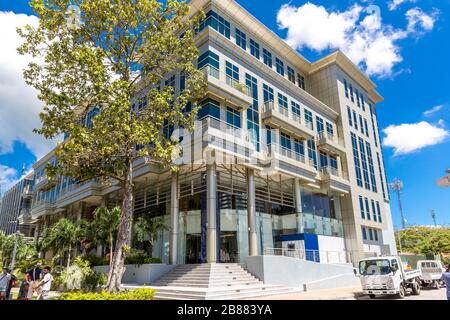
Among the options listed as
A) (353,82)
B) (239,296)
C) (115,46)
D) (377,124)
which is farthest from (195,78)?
(377,124)

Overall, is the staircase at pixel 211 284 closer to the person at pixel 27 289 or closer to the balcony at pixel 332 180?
the person at pixel 27 289

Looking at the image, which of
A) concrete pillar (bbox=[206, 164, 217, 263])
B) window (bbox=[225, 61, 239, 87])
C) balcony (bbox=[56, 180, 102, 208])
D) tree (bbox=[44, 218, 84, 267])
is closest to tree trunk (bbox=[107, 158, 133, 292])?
concrete pillar (bbox=[206, 164, 217, 263])

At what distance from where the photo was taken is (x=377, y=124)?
46.5m

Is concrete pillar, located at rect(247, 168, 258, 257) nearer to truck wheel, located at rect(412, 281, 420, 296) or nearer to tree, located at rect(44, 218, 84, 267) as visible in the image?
truck wheel, located at rect(412, 281, 420, 296)

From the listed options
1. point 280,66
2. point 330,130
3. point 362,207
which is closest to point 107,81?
point 280,66

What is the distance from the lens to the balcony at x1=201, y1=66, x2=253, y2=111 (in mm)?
22688

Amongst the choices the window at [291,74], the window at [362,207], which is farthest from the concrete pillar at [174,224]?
the window at [362,207]

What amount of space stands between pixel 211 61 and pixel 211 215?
11238mm

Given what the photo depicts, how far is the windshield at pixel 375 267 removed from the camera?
16344 mm

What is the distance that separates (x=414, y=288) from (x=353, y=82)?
1202 inches

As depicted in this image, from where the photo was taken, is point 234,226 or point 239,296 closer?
point 239,296

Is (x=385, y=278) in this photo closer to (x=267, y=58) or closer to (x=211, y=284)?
(x=211, y=284)

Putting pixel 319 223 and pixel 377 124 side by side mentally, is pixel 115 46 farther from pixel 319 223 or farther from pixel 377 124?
pixel 377 124

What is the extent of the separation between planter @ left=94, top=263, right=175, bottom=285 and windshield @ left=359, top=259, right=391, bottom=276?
12.3 meters
